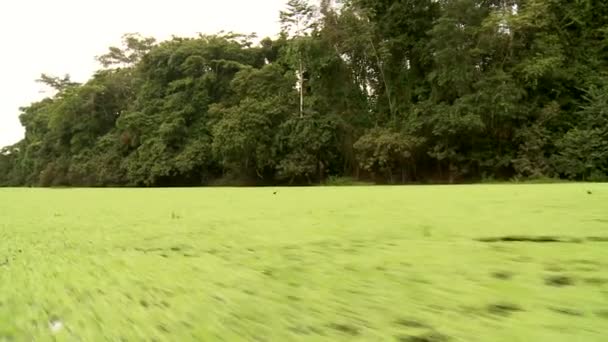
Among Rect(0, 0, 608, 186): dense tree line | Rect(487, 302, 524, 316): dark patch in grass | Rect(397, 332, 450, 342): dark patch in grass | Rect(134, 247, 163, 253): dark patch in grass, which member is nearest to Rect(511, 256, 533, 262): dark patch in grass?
Rect(487, 302, 524, 316): dark patch in grass

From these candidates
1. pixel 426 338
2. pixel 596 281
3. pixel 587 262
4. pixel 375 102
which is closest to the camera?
pixel 426 338

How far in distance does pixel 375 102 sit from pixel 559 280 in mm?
10877

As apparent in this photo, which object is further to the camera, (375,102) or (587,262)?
(375,102)

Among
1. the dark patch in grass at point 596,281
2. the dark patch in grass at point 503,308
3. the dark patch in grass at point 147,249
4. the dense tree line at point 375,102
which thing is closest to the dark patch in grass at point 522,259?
the dark patch in grass at point 596,281

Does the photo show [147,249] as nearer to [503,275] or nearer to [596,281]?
[503,275]

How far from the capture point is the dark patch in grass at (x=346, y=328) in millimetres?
408

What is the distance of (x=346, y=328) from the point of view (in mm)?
422

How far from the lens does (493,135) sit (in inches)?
365

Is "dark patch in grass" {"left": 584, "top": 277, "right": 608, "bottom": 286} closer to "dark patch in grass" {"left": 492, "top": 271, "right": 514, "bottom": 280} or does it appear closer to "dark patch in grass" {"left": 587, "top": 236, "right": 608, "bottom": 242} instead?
"dark patch in grass" {"left": 492, "top": 271, "right": 514, "bottom": 280}

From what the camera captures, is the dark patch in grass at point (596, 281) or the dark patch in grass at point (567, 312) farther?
the dark patch in grass at point (596, 281)

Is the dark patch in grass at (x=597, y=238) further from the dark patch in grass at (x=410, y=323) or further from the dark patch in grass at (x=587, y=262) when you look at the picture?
the dark patch in grass at (x=410, y=323)

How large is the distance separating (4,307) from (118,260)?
1.00 ft

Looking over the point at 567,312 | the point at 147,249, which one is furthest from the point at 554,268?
the point at 147,249

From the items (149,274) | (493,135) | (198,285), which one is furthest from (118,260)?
(493,135)
